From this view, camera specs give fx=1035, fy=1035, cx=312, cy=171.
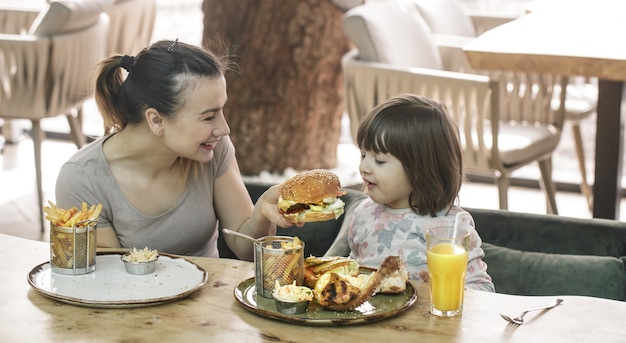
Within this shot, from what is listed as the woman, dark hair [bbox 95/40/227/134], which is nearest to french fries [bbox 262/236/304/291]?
the woman

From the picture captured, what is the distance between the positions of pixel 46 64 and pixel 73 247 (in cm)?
268

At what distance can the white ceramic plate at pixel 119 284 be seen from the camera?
1.87 meters

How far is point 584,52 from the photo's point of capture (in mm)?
2963

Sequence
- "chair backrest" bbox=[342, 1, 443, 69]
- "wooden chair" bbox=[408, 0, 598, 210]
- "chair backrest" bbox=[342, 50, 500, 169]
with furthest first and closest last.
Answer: "wooden chair" bbox=[408, 0, 598, 210], "chair backrest" bbox=[342, 1, 443, 69], "chair backrest" bbox=[342, 50, 500, 169]

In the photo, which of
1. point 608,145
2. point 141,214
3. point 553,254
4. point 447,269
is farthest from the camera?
point 608,145

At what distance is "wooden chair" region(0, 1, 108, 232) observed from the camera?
14.7 ft

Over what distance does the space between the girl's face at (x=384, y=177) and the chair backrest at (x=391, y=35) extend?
1601 mm

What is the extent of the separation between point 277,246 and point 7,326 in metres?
0.51

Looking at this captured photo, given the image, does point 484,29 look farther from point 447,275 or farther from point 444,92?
point 447,275

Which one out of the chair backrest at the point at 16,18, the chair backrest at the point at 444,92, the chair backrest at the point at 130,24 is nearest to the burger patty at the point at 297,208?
the chair backrest at the point at 444,92

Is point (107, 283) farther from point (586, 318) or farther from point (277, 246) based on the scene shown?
point (586, 318)

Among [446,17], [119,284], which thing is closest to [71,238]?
[119,284]

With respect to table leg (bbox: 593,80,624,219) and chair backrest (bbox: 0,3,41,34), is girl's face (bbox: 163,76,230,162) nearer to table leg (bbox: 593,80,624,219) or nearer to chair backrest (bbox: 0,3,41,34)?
table leg (bbox: 593,80,624,219)

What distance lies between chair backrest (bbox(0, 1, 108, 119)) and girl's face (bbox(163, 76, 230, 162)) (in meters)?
2.26
